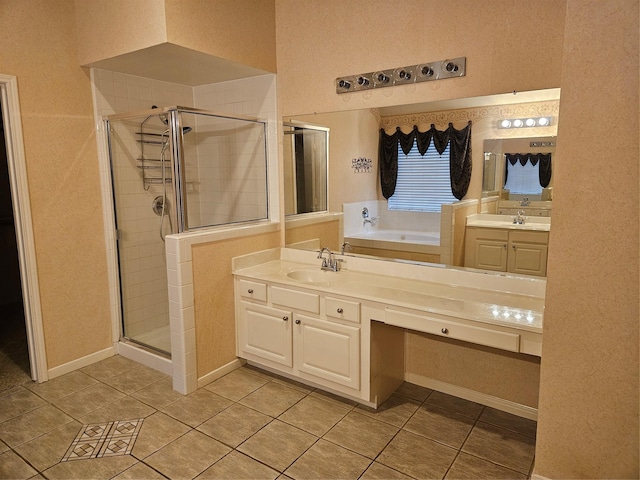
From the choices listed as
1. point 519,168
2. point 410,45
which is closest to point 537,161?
point 519,168

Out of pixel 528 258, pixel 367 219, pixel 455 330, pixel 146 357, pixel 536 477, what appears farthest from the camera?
pixel 146 357

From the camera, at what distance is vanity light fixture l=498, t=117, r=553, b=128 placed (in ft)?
8.15

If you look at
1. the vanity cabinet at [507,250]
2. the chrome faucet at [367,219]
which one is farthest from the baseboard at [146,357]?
the vanity cabinet at [507,250]

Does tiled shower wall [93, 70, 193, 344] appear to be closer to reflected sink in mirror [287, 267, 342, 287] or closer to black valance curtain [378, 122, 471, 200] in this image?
reflected sink in mirror [287, 267, 342, 287]

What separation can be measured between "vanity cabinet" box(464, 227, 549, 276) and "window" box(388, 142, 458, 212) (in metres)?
0.30

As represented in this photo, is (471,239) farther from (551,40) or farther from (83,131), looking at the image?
(83,131)

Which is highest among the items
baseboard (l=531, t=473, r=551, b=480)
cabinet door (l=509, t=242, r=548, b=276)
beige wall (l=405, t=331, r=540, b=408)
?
cabinet door (l=509, t=242, r=548, b=276)

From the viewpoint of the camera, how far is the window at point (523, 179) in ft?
8.43

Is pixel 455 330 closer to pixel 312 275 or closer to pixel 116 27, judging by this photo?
pixel 312 275

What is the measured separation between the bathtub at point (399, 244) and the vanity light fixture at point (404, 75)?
1.01 metres

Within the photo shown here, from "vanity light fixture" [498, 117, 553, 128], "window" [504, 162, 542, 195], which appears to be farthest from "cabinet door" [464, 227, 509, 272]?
"vanity light fixture" [498, 117, 553, 128]

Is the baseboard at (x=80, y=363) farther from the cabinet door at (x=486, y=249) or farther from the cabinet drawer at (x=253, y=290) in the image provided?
the cabinet door at (x=486, y=249)

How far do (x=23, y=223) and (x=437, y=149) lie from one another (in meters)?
2.86

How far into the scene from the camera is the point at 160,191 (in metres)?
3.78
